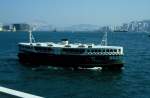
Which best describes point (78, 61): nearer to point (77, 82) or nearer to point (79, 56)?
point (79, 56)

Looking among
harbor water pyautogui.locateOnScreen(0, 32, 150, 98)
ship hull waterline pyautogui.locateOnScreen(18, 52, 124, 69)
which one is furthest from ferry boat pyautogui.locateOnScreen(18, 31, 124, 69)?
harbor water pyautogui.locateOnScreen(0, 32, 150, 98)

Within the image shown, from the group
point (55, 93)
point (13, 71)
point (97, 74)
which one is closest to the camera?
point (55, 93)

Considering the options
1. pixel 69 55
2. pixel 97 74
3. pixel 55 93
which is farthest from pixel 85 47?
pixel 55 93

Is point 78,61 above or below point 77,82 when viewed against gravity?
above

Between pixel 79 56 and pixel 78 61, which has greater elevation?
pixel 79 56

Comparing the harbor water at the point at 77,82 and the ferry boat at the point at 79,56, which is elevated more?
the ferry boat at the point at 79,56

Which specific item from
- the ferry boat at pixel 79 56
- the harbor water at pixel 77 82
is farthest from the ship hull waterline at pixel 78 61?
the harbor water at pixel 77 82

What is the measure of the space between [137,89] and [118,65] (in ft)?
46.5

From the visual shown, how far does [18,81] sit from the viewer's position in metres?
42.6

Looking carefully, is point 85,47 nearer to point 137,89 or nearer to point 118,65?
point 118,65

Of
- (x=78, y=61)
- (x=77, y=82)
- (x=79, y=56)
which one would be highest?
(x=79, y=56)

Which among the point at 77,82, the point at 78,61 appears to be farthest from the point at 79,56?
the point at 77,82

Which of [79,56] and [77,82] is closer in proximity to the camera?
[77,82]

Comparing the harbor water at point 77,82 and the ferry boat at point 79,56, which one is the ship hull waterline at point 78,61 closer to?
the ferry boat at point 79,56
